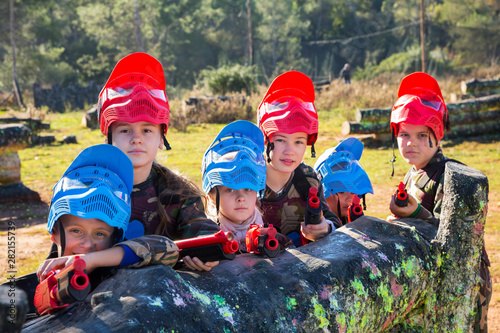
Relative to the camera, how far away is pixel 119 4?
31.9 m

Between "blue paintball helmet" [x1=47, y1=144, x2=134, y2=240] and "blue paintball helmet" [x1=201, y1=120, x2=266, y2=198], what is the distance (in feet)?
2.06

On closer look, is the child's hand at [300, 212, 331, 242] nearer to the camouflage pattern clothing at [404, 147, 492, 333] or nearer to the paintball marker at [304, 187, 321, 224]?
the paintball marker at [304, 187, 321, 224]

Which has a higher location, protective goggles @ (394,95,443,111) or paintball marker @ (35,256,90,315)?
protective goggles @ (394,95,443,111)

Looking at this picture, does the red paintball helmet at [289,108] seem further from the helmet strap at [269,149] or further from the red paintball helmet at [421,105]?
the red paintball helmet at [421,105]

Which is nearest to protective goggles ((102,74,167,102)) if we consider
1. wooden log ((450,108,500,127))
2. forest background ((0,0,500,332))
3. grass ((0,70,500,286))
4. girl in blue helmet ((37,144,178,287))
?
girl in blue helmet ((37,144,178,287))

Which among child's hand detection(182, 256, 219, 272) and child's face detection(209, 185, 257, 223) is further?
child's face detection(209, 185, 257, 223)

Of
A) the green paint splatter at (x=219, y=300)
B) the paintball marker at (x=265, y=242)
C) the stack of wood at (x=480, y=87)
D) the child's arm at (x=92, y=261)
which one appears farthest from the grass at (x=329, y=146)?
the green paint splatter at (x=219, y=300)

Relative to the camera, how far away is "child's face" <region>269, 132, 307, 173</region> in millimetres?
3453

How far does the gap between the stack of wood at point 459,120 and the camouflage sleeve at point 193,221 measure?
11.0 m

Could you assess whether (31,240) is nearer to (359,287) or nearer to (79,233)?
(79,233)

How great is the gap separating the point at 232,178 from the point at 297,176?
1.00 meters

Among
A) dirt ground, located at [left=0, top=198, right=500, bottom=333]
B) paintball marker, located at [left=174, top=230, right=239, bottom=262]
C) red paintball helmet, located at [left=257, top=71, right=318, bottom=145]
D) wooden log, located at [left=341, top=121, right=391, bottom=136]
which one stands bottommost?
dirt ground, located at [left=0, top=198, right=500, bottom=333]

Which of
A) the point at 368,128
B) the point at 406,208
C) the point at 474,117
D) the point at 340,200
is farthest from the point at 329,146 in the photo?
the point at 406,208

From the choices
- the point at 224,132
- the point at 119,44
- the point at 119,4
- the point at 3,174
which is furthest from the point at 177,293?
the point at 119,44
